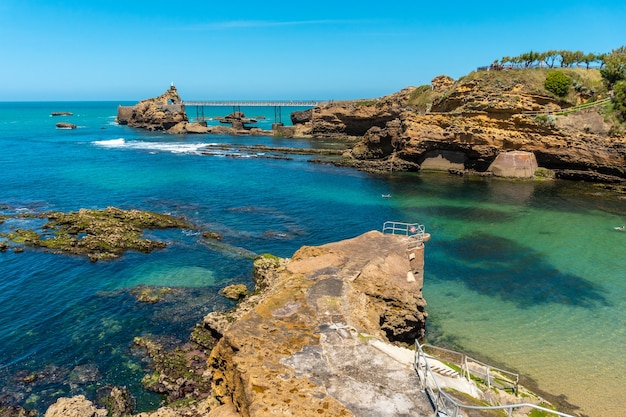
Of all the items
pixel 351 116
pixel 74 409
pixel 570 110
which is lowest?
pixel 74 409

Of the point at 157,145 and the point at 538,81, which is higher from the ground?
the point at 538,81

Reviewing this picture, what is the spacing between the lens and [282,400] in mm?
10555

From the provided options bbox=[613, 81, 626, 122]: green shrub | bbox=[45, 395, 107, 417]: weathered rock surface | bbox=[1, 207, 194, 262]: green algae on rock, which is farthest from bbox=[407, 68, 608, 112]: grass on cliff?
bbox=[45, 395, 107, 417]: weathered rock surface

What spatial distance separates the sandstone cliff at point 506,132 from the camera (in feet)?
176

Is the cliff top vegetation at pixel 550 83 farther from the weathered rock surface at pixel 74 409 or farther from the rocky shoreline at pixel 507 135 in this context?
the weathered rock surface at pixel 74 409

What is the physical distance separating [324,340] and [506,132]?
52558 millimetres

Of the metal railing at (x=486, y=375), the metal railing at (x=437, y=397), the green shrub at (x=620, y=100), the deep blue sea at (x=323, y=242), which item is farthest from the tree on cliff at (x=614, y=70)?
the metal railing at (x=437, y=397)

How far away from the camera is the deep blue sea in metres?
18.4

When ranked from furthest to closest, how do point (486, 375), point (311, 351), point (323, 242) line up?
point (323, 242) < point (486, 375) < point (311, 351)

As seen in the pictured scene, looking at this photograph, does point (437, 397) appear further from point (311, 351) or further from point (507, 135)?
point (507, 135)

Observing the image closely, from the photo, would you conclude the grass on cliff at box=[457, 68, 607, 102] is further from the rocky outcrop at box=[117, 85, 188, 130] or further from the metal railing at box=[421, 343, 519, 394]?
the rocky outcrop at box=[117, 85, 188, 130]

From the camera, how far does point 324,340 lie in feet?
43.7

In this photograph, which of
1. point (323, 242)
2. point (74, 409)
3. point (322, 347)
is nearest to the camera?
point (322, 347)

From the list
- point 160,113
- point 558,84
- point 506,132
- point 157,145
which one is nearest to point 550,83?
point 558,84
